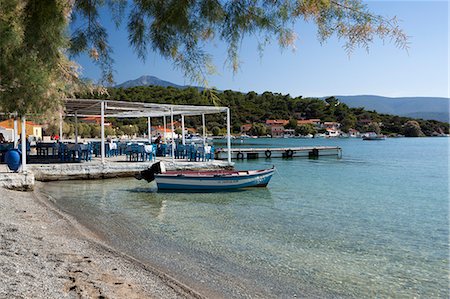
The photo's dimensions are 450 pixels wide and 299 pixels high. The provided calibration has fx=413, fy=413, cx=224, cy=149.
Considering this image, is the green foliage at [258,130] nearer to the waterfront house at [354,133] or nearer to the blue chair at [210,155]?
the waterfront house at [354,133]

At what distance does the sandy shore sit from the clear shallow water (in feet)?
1.57

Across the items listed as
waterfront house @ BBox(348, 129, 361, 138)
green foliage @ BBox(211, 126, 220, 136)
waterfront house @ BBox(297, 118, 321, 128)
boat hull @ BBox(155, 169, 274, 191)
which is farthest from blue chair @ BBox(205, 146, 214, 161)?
waterfront house @ BBox(348, 129, 361, 138)

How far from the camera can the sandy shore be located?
164 inches

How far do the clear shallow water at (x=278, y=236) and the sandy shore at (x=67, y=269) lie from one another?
0.48 metres

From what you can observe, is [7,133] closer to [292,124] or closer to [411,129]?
[292,124]

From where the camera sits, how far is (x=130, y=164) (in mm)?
17141

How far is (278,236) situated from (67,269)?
416cm

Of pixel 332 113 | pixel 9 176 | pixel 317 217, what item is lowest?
pixel 317 217

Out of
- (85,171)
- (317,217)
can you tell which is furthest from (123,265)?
(85,171)

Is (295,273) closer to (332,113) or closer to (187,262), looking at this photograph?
(187,262)

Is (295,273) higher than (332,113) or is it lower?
lower

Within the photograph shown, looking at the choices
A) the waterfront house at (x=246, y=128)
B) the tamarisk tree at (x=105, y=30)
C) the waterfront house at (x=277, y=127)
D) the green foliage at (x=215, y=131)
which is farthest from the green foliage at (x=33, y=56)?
the waterfront house at (x=277, y=127)

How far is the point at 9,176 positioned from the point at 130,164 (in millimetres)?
5270

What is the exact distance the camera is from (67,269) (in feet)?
16.3
